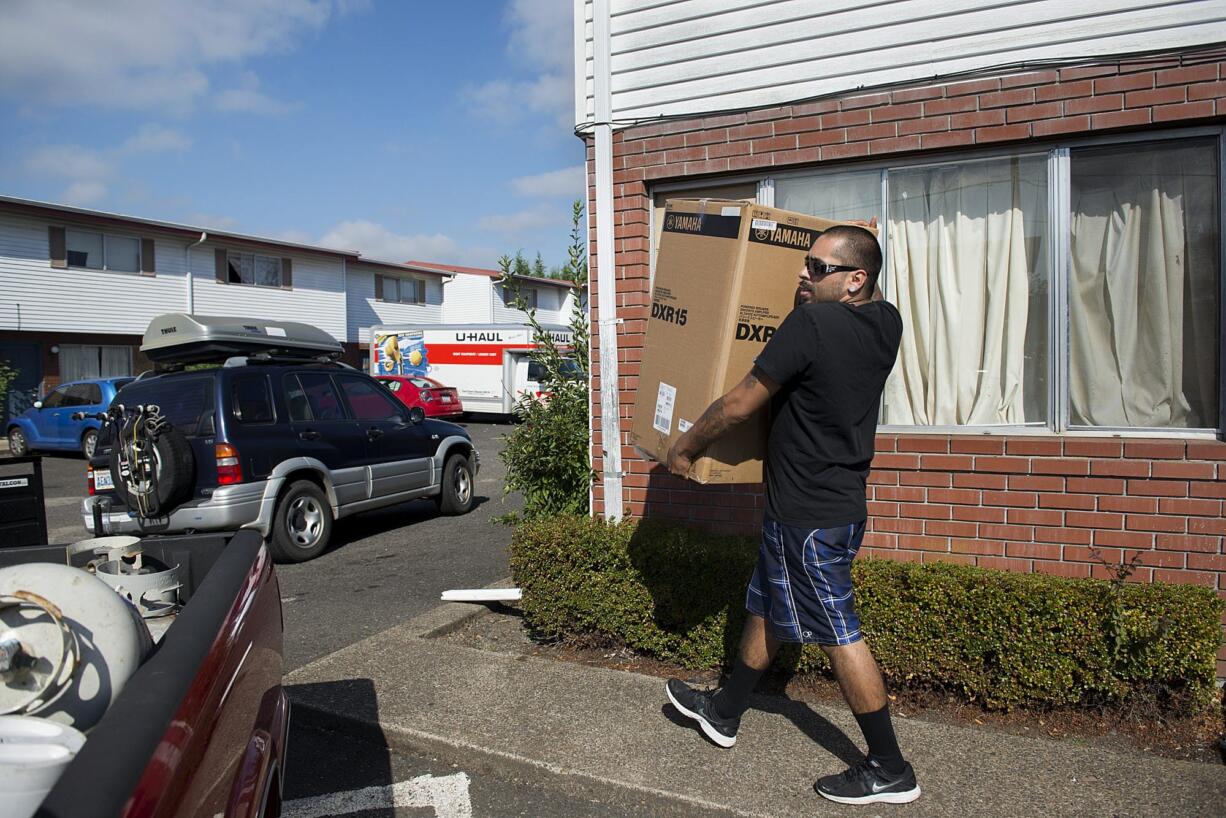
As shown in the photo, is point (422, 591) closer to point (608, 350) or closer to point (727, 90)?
point (608, 350)

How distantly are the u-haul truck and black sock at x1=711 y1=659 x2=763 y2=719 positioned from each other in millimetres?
20948

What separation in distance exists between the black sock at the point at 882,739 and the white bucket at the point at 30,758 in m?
2.42

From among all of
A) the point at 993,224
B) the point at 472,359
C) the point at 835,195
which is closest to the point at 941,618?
the point at 993,224

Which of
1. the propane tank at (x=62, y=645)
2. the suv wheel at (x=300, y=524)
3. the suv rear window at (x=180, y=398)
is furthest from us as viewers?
the suv wheel at (x=300, y=524)

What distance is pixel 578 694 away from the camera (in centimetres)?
Answer: 419

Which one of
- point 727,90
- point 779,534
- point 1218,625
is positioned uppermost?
point 727,90

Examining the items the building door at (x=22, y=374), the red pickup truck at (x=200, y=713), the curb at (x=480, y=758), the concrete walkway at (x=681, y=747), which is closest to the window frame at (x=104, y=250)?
the building door at (x=22, y=374)

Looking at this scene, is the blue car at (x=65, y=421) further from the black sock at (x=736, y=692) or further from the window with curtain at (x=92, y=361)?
the black sock at (x=736, y=692)

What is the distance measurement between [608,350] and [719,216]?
157cm

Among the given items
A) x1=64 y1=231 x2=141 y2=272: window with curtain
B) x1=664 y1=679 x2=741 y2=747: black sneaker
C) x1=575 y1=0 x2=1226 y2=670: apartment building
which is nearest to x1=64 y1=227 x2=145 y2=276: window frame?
x1=64 y1=231 x2=141 y2=272: window with curtain

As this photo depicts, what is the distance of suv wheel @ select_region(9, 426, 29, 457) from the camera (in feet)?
61.3

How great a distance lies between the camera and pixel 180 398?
25.2ft

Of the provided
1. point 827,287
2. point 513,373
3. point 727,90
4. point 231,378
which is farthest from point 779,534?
point 513,373

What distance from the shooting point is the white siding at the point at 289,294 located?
2711 cm
